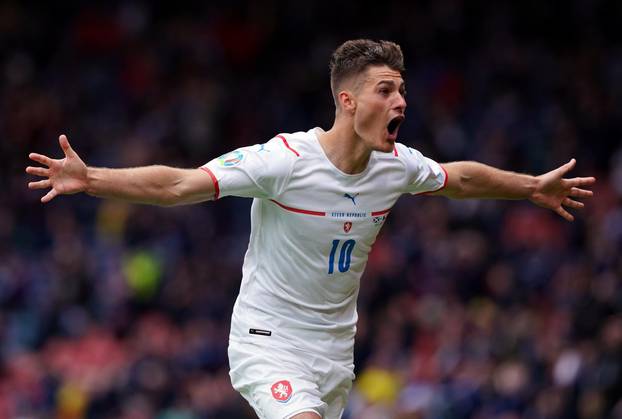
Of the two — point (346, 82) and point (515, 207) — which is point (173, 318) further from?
point (346, 82)

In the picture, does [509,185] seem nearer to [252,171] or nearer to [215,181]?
[252,171]

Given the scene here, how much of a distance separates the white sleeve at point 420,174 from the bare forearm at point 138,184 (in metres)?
1.37

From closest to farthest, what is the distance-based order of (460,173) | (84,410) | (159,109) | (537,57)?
(460,173), (84,410), (537,57), (159,109)

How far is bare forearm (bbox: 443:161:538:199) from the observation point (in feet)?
23.9

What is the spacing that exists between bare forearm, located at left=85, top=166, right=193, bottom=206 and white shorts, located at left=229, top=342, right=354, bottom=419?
1.02 m

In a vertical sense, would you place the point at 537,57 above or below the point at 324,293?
above

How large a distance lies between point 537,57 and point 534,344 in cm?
624

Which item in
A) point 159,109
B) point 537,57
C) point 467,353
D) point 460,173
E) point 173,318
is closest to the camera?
point 460,173

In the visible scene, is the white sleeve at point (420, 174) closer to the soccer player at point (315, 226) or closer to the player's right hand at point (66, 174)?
the soccer player at point (315, 226)

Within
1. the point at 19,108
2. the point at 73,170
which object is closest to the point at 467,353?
the point at 73,170

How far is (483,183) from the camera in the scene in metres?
7.35

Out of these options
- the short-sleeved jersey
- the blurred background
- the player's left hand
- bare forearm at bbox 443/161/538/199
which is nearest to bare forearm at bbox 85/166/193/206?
A: the short-sleeved jersey

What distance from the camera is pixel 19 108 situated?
1909 centimetres

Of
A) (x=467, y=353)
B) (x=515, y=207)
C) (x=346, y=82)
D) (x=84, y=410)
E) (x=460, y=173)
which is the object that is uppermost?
(x=346, y=82)
